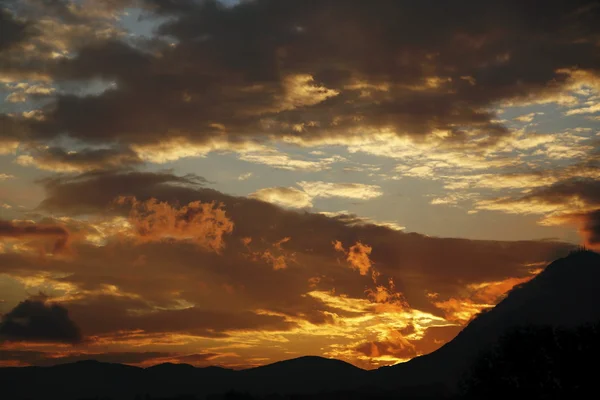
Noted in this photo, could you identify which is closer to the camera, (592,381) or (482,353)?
(592,381)

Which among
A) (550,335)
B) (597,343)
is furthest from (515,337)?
(597,343)

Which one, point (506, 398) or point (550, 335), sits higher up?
point (550, 335)

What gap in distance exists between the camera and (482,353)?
10112cm

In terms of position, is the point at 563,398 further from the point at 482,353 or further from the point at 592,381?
the point at 482,353

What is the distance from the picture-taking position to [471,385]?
324ft

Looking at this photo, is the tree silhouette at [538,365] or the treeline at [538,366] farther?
the tree silhouette at [538,365]

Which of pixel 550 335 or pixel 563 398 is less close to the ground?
pixel 550 335

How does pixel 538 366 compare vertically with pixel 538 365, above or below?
below

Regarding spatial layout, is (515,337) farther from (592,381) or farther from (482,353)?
(592,381)

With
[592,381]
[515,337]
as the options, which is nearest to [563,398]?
[592,381]

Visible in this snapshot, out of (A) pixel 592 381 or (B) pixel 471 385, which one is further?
(B) pixel 471 385

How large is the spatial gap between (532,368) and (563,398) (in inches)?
236

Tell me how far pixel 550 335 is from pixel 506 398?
10.9 m

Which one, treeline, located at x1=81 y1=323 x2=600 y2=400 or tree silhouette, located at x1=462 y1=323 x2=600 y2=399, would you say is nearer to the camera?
treeline, located at x1=81 y1=323 x2=600 y2=400
